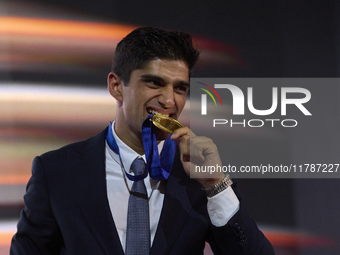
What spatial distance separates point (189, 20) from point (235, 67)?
53cm

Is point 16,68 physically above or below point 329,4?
below

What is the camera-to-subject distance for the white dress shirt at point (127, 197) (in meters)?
1.64

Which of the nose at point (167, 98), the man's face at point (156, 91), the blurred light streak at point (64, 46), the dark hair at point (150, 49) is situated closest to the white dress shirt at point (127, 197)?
the man's face at point (156, 91)

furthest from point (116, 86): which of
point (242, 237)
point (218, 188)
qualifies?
point (242, 237)

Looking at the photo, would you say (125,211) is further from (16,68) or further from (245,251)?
(16,68)

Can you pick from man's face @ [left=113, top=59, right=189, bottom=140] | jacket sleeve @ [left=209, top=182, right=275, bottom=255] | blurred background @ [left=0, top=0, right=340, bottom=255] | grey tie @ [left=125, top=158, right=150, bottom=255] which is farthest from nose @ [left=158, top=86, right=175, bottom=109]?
blurred background @ [left=0, top=0, right=340, bottom=255]

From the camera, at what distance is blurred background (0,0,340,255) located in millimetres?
2455

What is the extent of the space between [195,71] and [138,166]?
104 cm

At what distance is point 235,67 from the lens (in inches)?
101

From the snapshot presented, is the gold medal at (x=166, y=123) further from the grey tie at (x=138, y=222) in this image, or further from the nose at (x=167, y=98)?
the grey tie at (x=138, y=222)

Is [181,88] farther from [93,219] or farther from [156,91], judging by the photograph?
[93,219]

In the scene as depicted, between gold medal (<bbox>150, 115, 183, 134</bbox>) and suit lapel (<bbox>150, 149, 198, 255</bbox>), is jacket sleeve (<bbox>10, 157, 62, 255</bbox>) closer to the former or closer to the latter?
suit lapel (<bbox>150, 149, 198, 255</bbox>)

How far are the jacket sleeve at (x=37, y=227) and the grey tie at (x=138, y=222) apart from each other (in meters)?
0.42

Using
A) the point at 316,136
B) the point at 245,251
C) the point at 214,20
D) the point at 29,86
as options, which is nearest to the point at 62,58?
the point at 29,86
